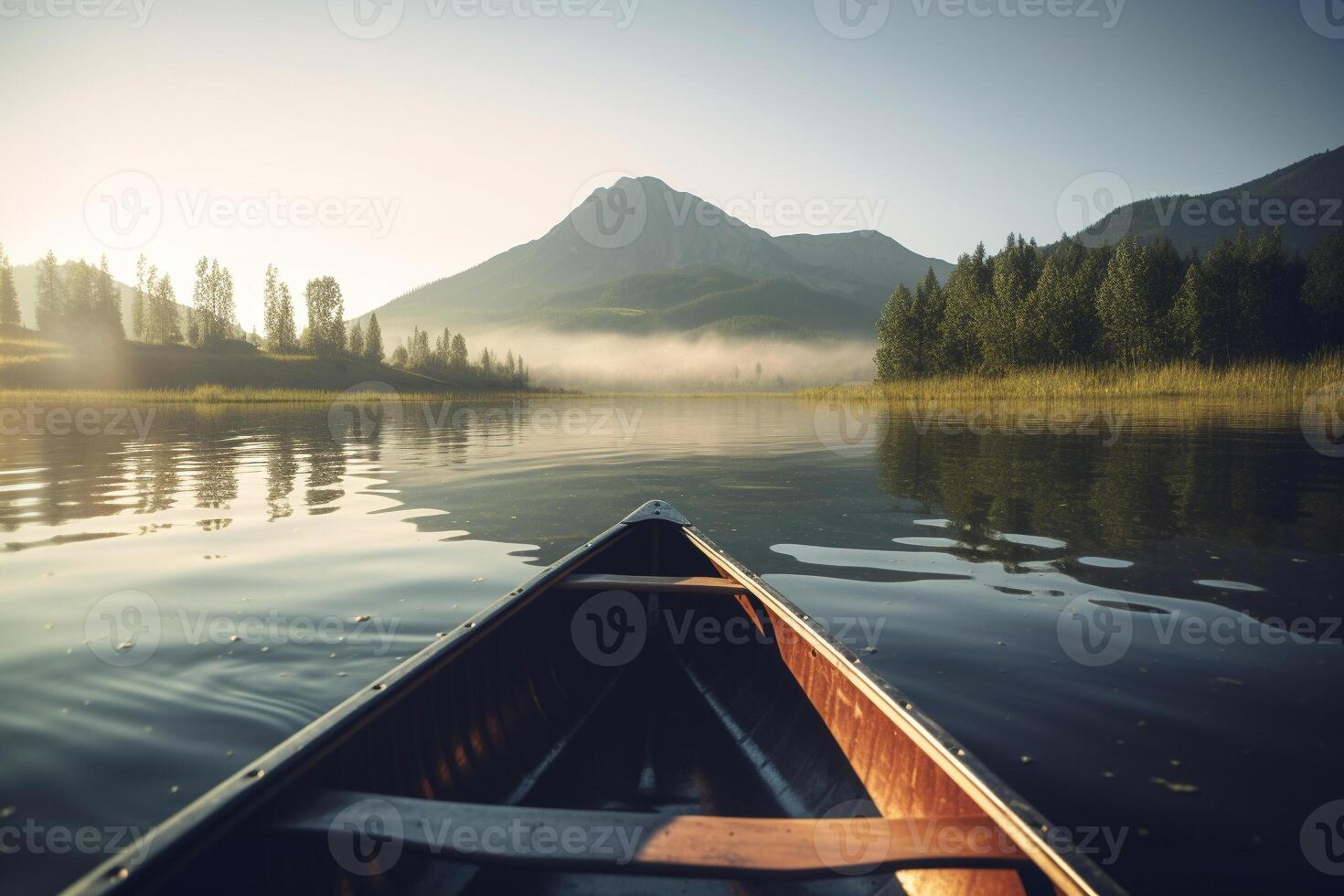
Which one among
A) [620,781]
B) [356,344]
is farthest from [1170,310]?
[356,344]

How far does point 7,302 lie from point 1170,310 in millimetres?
165460

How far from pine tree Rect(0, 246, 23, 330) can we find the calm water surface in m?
129

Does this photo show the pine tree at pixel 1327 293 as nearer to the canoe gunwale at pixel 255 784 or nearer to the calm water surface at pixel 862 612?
the calm water surface at pixel 862 612

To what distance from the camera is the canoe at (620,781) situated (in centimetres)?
241

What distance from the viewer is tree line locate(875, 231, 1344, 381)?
69.6 m

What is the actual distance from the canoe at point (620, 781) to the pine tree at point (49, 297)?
155m

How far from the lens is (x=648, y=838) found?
8.48ft

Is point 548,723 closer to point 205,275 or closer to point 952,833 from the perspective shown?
point 952,833

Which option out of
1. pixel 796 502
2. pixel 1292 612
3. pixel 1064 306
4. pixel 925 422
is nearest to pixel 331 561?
pixel 796 502

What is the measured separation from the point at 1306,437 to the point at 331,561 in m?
27.6

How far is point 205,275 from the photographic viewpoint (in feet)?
442

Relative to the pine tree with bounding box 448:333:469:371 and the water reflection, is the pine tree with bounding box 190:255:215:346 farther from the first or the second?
the water reflection

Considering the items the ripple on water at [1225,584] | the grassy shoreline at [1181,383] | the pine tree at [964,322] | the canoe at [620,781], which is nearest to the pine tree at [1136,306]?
the pine tree at [964,322]

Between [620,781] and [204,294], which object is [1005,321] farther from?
[204,294]
